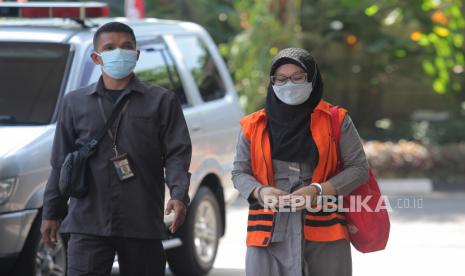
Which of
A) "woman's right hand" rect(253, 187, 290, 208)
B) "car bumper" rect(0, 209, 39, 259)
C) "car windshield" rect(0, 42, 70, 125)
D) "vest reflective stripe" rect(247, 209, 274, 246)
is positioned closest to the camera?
"woman's right hand" rect(253, 187, 290, 208)

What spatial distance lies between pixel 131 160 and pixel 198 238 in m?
3.29

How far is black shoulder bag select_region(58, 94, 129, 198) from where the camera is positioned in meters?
5.14

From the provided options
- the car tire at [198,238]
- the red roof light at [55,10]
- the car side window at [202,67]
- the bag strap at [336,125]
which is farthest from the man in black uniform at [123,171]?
the car side window at [202,67]

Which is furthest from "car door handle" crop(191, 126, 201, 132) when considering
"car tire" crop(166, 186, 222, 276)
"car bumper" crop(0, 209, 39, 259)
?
"car bumper" crop(0, 209, 39, 259)

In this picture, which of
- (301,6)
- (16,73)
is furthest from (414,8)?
A: (16,73)

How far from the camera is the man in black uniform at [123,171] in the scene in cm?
517

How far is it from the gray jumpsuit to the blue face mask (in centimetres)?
74

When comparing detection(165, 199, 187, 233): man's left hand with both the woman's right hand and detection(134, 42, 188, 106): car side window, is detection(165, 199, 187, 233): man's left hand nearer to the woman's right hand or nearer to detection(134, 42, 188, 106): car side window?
the woman's right hand

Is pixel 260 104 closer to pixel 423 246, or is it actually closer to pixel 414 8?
pixel 414 8

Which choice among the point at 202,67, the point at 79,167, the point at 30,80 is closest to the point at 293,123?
the point at 79,167

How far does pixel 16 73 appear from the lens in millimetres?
7668

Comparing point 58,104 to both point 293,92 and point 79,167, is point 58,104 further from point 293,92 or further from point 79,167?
point 293,92

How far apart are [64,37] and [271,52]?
9642 mm

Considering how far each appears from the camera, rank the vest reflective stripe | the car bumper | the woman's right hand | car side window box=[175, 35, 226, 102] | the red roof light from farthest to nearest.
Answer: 1. car side window box=[175, 35, 226, 102]
2. the red roof light
3. the car bumper
4. the vest reflective stripe
5. the woman's right hand
